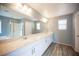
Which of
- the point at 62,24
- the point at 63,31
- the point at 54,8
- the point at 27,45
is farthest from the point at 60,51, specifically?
the point at 54,8

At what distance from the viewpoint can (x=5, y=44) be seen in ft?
5.15

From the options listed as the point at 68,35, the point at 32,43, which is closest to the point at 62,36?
the point at 68,35

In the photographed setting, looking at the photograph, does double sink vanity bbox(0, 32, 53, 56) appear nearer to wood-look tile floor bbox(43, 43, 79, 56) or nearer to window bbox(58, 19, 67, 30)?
wood-look tile floor bbox(43, 43, 79, 56)

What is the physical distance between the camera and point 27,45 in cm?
173

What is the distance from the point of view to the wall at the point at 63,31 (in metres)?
1.90

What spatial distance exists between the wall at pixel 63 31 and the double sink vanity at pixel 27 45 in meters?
0.12

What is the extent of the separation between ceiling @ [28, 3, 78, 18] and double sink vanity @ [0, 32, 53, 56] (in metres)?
0.42

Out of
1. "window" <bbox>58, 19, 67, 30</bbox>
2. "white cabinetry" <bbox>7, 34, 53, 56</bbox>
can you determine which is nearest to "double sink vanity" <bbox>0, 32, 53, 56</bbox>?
"white cabinetry" <bbox>7, 34, 53, 56</bbox>

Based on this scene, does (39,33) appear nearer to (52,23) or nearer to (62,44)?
(52,23)

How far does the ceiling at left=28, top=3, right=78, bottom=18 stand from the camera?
187cm

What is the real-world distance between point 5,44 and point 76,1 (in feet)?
4.90

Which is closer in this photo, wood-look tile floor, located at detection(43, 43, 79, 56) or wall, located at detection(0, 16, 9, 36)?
wall, located at detection(0, 16, 9, 36)

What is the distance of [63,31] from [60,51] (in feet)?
1.30

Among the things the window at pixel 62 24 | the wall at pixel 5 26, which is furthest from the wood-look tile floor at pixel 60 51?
the wall at pixel 5 26
